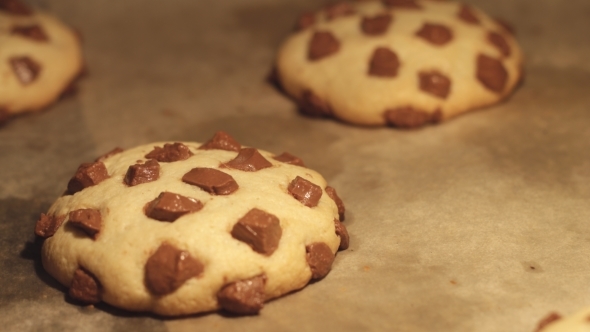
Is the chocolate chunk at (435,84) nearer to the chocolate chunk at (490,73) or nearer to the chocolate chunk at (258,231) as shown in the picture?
the chocolate chunk at (490,73)

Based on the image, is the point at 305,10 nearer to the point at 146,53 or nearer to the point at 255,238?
the point at 146,53

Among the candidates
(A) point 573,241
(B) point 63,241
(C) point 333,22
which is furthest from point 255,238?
(C) point 333,22

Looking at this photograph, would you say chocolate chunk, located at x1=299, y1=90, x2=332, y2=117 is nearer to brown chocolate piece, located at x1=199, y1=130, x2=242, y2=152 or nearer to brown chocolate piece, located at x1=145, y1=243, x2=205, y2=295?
brown chocolate piece, located at x1=199, y1=130, x2=242, y2=152

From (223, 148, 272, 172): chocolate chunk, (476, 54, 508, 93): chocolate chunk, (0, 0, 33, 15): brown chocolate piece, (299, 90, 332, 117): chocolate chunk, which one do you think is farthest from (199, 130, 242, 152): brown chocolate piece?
(0, 0, 33, 15): brown chocolate piece

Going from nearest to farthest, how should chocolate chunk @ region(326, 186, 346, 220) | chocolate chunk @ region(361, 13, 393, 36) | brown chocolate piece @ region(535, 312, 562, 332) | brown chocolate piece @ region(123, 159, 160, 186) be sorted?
1. brown chocolate piece @ region(535, 312, 562, 332)
2. brown chocolate piece @ region(123, 159, 160, 186)
3. chocolate chunk @ region(326, 186, 346, 220)
4. chocolate chunk @ region(361, 13, 393, 36)

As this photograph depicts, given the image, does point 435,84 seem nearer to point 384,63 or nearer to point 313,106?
point 384,63

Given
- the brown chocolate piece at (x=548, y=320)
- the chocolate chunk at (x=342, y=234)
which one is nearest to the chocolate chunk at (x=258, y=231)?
the chocolate chunk at (x=342, y=234)

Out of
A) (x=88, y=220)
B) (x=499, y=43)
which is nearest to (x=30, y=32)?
(x=88, y=220)

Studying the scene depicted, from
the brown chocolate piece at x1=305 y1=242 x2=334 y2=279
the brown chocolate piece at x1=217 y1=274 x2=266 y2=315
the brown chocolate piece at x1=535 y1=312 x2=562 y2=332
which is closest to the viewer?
the brown chocolate piece at x1=535 y1=312 x2=562 y2=332
